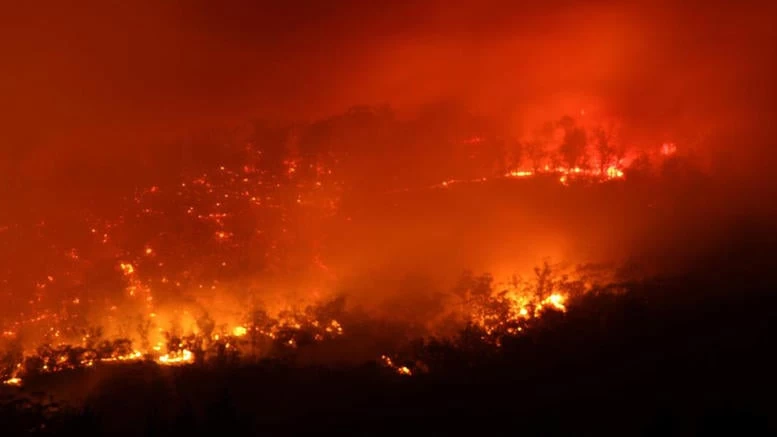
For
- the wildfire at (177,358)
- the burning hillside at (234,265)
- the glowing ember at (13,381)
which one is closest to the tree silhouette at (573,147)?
the burning hillside at (234,265)

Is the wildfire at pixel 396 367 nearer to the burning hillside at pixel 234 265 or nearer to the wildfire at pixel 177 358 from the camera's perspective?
the burning hillside at pixel 234 265

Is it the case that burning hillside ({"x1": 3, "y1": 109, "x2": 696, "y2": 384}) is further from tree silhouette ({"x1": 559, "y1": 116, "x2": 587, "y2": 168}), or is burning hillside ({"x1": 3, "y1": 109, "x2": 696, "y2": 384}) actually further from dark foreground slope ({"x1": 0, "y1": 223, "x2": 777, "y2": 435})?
dark foreground slope ({"x1": 0, "y1": 223, "x2": 777, "y2": 435})

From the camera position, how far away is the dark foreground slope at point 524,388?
13.7 meters

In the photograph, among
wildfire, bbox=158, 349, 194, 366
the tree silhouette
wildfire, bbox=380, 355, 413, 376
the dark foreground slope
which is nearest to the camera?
the dark foreground slope

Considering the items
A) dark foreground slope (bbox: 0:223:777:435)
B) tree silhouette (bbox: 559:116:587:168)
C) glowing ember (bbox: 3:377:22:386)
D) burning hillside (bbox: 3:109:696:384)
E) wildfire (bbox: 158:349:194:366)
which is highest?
tree silhouette (bbox: 559:116:587:168)

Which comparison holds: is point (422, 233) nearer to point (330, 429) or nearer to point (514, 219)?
point (514, 219)

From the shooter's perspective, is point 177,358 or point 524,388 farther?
point 177,358

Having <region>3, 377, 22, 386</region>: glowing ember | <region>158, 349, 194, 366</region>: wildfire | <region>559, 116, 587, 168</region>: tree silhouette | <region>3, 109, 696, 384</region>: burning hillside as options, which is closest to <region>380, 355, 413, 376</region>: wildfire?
<region>3, 109, 696, 384</region>: burning hillside

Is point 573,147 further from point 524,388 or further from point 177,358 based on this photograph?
point 177,358

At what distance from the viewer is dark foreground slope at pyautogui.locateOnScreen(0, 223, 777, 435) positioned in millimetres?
13742

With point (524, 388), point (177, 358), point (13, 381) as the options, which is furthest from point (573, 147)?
point (13, 381)

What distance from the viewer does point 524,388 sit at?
14.9 meters

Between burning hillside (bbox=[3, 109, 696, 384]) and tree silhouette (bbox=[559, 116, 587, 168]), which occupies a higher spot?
tree silhouette (bbox=[559, 116, 587, 168])

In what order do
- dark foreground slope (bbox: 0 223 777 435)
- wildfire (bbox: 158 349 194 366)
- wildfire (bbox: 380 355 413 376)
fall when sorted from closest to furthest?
dark foreground slope (bbox: 0 223 777 435) < wildfire (bbox: 380 355 413 376) < wildfire (bbox: 158 349 194 366)
